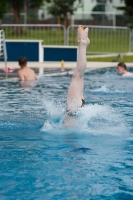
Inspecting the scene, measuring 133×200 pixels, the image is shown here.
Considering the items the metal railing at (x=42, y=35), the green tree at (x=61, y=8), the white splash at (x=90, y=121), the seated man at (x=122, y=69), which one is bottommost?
the metal railing at (x=42, y=35)

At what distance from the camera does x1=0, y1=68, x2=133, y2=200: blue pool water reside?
7.07 m

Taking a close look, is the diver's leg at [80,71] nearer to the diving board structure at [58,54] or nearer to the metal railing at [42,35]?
the diving board structure at [58,54]

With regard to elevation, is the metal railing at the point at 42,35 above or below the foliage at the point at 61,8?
below

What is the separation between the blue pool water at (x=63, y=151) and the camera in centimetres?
707

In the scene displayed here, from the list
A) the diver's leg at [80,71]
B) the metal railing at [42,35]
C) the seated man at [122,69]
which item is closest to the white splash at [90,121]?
the diver's leg at [80,71]

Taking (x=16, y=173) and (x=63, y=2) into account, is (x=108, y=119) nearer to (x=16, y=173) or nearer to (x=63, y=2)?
(x=16, y=173)

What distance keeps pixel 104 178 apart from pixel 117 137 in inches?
98.8

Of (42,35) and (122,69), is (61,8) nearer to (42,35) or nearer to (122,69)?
(42,35)

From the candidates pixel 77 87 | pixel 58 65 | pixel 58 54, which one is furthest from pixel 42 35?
pixel 77 87

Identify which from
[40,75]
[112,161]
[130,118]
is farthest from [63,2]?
[112,161]

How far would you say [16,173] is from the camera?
771 cm

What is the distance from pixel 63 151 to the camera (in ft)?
29.6

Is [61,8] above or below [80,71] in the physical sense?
below

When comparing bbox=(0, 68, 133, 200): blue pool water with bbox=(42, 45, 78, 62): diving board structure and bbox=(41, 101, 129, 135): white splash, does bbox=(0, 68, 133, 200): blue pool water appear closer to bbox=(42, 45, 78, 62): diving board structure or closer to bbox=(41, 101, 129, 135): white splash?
bbox=(41, 101, 129, 135): white splash
